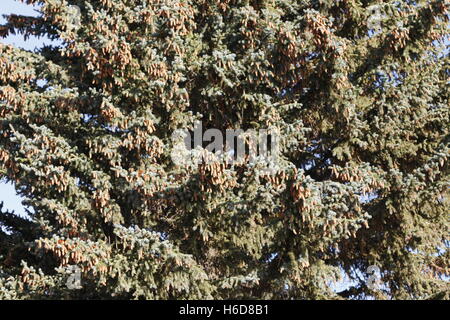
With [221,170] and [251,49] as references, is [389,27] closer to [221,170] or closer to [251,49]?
[251,49]

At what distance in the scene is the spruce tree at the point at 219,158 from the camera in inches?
353

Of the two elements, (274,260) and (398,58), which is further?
(398,58)

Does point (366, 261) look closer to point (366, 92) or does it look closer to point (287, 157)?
point (287, 157)

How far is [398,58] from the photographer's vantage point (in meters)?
10.9

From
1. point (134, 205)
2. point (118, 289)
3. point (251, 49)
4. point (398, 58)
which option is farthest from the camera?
point (398, 58)

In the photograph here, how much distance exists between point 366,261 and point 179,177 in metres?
3.87

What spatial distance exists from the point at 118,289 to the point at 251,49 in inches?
171

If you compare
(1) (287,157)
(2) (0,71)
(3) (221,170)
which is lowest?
(3) (221,170)

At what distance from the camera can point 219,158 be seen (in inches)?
348

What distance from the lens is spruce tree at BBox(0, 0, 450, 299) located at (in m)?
8.97

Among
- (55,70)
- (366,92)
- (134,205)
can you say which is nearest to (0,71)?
(55,70)

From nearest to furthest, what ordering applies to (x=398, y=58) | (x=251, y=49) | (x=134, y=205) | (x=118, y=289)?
(x=118, y=289) < (x=134, y=205) < (x=251, y=49) < (x=398, y=58)

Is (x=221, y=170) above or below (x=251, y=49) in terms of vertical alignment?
below

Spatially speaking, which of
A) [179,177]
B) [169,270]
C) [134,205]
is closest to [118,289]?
[169,270]
